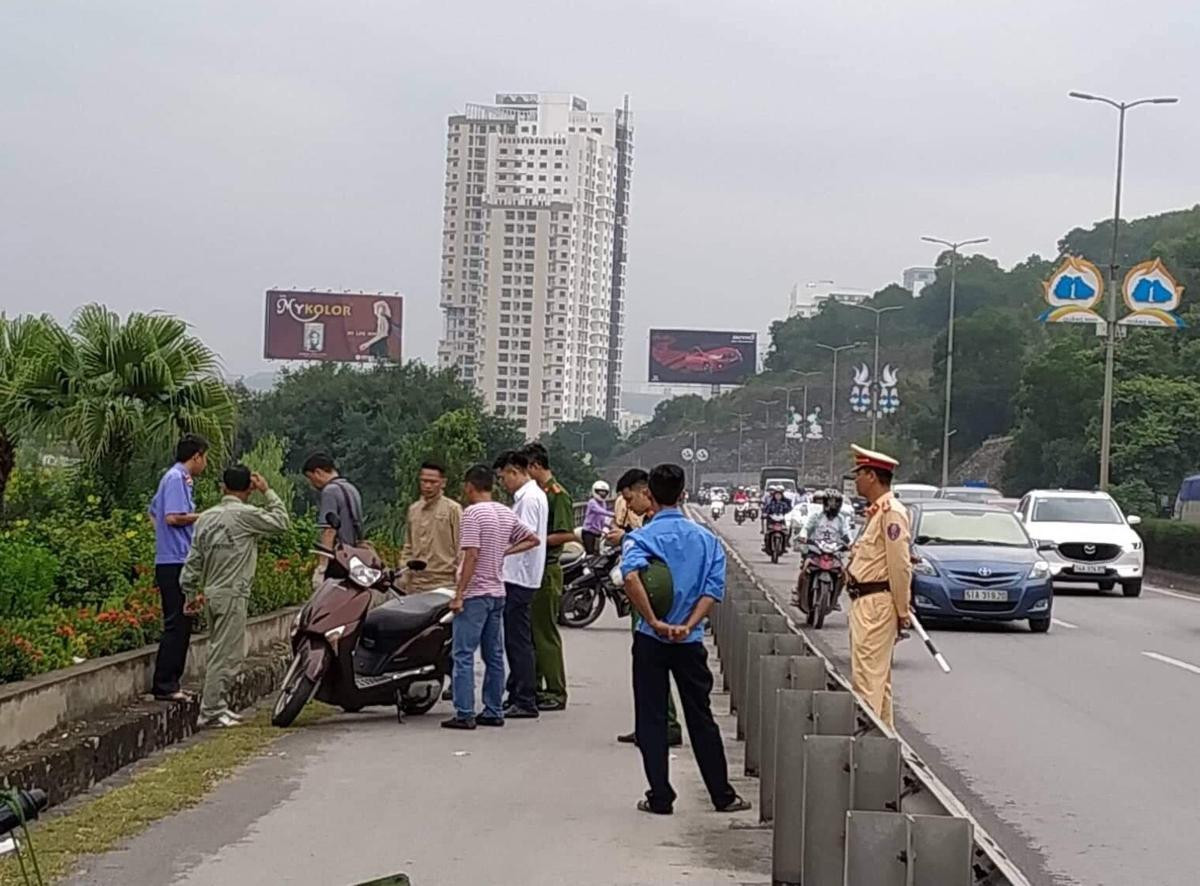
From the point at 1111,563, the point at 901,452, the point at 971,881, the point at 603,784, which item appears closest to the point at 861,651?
the point at 603,784

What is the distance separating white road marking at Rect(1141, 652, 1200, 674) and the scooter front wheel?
9811 mm

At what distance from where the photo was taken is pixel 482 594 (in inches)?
477

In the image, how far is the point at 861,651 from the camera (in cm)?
1033

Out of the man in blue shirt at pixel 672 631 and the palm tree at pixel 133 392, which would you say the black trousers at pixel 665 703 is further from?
the palm tree at pixel 133 392

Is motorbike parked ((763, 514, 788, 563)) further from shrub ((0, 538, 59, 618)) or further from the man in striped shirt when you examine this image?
shrub ((0, 538, 59, 618))

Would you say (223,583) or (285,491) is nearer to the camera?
(223,583)

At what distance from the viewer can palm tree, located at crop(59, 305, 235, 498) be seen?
17.6 m

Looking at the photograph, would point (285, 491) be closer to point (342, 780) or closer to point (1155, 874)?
point (342, 780)

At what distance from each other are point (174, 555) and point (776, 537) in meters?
27.7

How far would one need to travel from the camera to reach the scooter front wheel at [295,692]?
463 inches

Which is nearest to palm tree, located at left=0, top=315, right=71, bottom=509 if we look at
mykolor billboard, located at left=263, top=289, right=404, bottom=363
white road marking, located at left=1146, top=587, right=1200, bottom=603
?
white road marking, located at left=1146, top=587, right=1200, bottom=603

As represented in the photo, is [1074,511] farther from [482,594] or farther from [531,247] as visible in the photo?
[531,247]

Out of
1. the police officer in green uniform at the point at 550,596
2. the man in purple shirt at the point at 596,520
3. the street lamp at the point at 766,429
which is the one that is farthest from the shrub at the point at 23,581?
the street lamp at the point at 766,429

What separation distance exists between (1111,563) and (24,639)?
2329 centimetres
